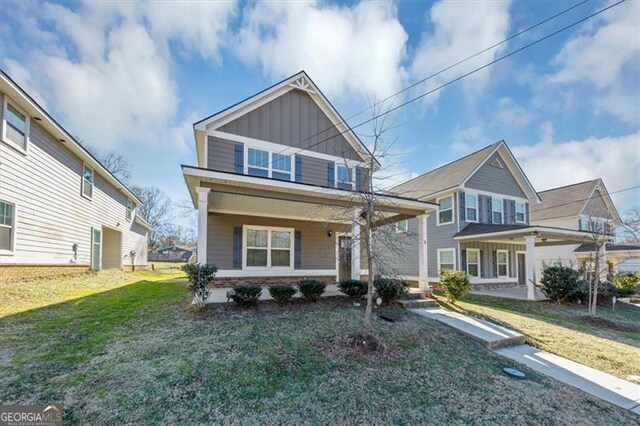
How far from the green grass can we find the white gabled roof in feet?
20.7

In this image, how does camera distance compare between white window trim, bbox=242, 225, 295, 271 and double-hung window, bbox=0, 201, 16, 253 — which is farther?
white window trim, bbox=242, 225, 295, 271

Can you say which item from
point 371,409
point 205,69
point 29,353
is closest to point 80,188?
point 205,69

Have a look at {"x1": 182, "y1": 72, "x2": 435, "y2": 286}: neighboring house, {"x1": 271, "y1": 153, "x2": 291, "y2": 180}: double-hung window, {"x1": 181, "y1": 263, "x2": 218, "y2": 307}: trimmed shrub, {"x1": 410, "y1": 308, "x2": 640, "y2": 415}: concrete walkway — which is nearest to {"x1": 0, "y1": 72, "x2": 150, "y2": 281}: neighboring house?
{"x1": 182, "y1": 72, "x2": 435, "y2": 286}: neighboring house

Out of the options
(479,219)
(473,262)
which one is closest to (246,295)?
(473,262)

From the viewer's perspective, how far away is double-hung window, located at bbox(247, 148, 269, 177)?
33.8 ft

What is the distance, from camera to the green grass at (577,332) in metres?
5.89

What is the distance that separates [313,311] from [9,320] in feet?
21.0

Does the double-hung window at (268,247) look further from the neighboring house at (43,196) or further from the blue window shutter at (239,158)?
the neighboring house at (43,196)

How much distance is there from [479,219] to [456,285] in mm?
7937

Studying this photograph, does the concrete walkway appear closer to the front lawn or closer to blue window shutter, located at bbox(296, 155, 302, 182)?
the front lawn

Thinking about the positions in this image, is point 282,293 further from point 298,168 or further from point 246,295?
point 298,168

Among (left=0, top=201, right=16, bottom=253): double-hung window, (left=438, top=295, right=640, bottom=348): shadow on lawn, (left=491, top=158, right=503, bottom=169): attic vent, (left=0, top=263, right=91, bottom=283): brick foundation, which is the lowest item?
(left=438, top=295, right=640, bottom=348): shadow on lawn

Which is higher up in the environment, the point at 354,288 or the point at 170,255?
the point at 354,288

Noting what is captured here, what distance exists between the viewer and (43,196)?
1054 cm
